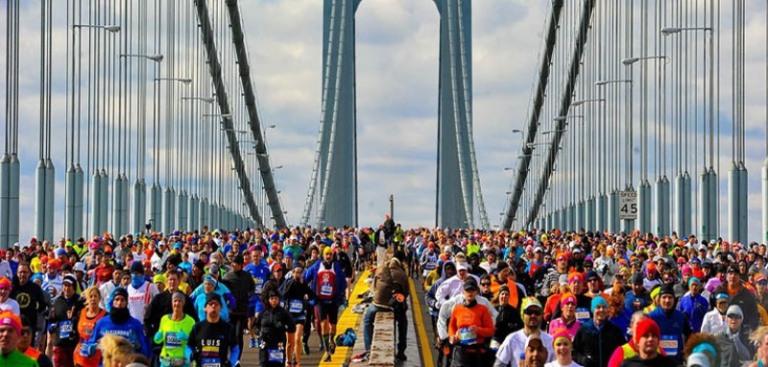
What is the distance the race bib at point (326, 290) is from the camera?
2433 cm

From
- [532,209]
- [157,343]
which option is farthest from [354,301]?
[532,209]

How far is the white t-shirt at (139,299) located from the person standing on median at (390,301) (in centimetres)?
290

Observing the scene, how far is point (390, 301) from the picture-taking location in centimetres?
2116

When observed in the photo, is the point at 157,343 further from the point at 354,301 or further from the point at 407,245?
the point at 407,245

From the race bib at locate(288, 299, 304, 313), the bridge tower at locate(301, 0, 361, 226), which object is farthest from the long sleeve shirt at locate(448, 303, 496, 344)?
the bridge tower at locate(301, 0, 361, 226)

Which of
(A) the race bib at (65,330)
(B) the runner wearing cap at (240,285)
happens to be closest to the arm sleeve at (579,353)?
(A) the race bib at (65,330)

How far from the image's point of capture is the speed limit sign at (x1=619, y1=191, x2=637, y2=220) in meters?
46.1

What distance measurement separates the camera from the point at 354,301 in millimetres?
35031

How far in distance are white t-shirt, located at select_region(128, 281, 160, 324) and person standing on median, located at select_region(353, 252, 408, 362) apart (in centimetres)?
290

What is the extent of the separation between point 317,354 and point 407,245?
1110 inches

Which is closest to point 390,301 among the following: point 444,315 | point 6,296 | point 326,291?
point 326,291

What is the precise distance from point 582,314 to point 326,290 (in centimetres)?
801

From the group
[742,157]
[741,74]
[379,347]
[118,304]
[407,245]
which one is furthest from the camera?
[407,245]

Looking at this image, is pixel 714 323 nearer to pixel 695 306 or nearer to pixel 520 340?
pixel 695 306
